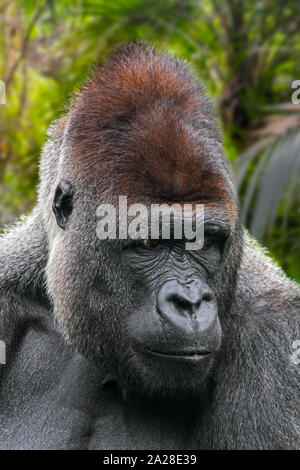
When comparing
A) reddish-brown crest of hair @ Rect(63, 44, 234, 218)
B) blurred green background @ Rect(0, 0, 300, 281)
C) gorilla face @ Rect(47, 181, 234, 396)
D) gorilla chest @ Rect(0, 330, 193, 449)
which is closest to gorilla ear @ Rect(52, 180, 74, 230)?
gorilla face @ Rect(47, 181, 234, 396)

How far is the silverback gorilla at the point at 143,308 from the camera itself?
10.5ft

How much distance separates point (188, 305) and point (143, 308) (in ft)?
0.78

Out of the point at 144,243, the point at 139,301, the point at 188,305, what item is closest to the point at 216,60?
the point at 144,243

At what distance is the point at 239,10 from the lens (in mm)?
8859

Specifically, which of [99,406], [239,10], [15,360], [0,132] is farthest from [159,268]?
[0,132]

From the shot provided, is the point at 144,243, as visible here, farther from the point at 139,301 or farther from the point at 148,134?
the point at 148,134

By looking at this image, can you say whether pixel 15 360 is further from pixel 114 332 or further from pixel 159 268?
pixel 159 268

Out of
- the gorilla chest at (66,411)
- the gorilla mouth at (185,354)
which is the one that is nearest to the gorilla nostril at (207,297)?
the gorilla mouth at (185,354)

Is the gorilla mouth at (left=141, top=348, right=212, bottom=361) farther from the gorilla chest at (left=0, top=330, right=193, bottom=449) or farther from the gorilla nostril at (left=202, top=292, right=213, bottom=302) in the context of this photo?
the gorilla chest at (left=0, top=330, right=193, bottom=449)

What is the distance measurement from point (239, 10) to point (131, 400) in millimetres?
6483

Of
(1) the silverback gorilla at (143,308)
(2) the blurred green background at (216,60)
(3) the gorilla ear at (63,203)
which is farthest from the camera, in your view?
(2) the blurred green background at (216,60)

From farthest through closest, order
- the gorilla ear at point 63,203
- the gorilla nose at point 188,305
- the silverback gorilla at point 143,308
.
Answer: the gorilla ear at point 63,203 < the silverback gorilla at point 143,308 < the gorilla nose at point 188,305

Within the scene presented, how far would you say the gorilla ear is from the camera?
140 inches

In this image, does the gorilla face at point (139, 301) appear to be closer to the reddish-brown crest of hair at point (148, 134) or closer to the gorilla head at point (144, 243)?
the gorilla head at point (144, 243)
